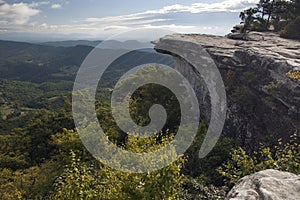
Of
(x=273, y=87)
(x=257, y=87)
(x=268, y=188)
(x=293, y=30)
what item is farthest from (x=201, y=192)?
(x=293, y=30)

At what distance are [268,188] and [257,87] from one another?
705 inches

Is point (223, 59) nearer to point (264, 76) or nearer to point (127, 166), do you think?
point (264, 76)

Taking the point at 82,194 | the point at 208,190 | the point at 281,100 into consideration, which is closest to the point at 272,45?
the point at 281,100

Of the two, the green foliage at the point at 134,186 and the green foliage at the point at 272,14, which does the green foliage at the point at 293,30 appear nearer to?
the green foliage at the point at 272,14

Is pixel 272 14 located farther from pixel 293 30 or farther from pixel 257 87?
pixel 257 87

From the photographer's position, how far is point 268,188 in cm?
616

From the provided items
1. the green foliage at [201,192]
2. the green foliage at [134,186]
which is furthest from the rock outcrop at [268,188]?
the green foliage at [201,192]

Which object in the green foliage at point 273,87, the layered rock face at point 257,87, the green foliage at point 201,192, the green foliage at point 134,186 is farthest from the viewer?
the green foliage at point 273,87

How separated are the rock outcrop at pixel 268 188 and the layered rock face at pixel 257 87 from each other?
12948 millimetres

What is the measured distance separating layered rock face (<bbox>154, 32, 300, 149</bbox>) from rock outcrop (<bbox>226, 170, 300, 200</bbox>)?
1295 centimetres

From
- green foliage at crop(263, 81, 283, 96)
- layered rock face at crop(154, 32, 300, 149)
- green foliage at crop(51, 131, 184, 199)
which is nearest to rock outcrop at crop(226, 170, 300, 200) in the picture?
green foliage at crop(51, 131, 184, 199)

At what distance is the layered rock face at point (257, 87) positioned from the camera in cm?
1866

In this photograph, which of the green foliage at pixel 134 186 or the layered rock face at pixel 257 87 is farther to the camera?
the layered rock face at pixel 257 87

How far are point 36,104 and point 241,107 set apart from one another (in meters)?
167
